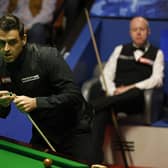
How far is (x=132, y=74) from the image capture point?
15.0 ft

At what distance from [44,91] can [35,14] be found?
2374mm

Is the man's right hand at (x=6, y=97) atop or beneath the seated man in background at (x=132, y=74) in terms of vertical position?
atop

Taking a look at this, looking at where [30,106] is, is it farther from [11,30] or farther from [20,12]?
[20,12]

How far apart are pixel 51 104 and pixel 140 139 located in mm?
1848

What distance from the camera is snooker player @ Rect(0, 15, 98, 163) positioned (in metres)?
2.77

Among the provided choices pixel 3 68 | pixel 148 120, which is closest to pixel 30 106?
pixel 3 68

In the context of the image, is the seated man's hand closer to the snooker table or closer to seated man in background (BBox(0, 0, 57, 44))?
the snooker table

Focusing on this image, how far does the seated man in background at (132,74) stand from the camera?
424 centimetres

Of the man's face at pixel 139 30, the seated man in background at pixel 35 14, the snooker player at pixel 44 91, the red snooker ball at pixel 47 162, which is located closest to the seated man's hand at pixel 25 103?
the snooker player at pixel 44 91

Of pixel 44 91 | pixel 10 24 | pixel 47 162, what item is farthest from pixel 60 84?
pixel 47 162

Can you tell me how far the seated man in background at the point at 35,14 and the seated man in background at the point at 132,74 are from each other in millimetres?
672

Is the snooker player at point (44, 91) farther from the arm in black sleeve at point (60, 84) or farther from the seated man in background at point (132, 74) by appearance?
the seated man in background at point (132, 74)

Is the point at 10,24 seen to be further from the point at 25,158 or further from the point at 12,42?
the point at 25,158

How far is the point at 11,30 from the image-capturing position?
278 cm
